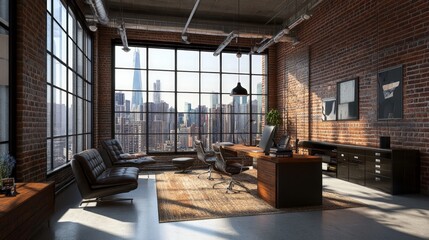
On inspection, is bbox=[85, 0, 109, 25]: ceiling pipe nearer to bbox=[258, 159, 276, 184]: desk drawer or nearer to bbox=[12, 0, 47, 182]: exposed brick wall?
bbox=[12, 0, 47, 182]: exposed brick wall

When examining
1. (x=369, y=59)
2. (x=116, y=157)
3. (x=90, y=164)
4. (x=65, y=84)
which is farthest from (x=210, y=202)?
(x=369, y=59)

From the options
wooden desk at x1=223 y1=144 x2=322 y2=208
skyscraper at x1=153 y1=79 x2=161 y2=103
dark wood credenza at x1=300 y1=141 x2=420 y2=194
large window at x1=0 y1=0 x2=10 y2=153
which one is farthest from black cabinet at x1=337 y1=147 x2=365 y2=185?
large window at x1=0 y1=0 x2=10 y2=153

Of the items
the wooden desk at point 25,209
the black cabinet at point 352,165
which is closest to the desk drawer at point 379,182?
the black cabinet at point 352,165

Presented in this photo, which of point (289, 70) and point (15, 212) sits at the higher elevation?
point (289, 70)

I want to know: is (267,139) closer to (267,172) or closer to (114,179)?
(267,172)

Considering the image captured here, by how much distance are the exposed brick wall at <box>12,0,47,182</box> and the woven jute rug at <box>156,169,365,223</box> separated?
1.90 metres

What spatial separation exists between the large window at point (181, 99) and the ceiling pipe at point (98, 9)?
230 cm

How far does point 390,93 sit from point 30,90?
20.7 feet

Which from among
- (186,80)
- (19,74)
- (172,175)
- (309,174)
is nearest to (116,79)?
(186,80)

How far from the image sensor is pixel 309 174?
4.39m

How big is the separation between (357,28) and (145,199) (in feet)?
19.3

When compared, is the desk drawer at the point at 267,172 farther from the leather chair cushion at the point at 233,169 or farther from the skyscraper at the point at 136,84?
the skyscraper at the point at 136,84

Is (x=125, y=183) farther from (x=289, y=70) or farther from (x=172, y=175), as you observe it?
(x=289, y=70)

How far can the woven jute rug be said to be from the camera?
409 cm
